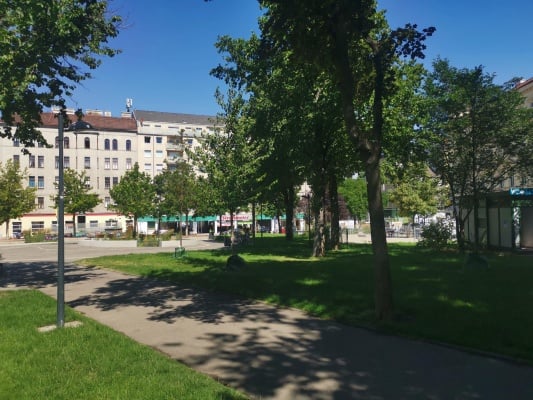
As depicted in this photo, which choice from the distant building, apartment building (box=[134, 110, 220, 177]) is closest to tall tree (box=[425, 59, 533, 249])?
the distant building

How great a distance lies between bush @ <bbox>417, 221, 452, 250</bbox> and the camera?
78.9ft

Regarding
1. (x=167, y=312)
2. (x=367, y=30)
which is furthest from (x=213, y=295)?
(x=367, y=30)

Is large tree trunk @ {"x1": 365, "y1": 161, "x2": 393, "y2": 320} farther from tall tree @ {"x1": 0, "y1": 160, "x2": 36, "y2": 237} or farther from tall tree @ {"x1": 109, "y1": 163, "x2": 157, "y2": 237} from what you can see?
tall tree @ {"x1": 0, "y1": 160, "x2": 36, "y2": 237}

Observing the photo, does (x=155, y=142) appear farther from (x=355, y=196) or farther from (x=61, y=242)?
(x=61, y=242)

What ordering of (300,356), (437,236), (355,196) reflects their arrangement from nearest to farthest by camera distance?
(300,356) → (437,236) → (355,196)

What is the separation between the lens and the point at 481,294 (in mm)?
9953

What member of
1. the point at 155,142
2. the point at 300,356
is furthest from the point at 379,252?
the point at 155,142

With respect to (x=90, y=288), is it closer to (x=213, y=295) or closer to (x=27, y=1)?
(x=213, y=295)

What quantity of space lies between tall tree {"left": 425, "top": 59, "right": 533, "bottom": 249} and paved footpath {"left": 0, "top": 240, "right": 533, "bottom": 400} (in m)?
16.7

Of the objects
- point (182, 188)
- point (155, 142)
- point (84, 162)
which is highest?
point (155, 142)

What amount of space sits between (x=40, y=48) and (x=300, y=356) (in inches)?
414

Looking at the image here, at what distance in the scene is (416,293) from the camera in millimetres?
10172

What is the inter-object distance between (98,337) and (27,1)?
8.07 metres

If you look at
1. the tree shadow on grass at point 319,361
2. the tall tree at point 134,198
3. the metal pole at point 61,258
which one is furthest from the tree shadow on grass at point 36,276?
the tall tree at point 134,198
